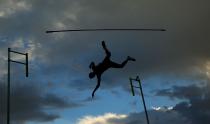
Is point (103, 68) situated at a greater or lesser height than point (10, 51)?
lesser

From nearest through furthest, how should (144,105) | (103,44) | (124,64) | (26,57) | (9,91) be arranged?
(103,44) → (124,64) → (9,91) → (26,57) → (144,105)

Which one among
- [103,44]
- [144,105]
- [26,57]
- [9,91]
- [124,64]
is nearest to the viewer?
[103,44]

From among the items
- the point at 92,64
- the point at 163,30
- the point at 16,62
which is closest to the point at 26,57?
the point at 16,62

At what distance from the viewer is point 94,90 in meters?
25.4

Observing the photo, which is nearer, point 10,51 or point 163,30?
point 163,30

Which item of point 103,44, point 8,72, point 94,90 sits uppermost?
point 8,72

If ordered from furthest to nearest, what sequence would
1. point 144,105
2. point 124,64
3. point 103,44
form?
1. point 144,105
2. point 124,64
3. point 103,44

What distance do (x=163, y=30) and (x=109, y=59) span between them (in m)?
3.17

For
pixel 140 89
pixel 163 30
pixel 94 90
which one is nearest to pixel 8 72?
pixel 94 90

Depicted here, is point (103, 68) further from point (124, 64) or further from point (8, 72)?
point (8, 72)

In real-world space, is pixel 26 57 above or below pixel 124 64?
above

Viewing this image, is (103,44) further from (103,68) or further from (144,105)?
(144,105)

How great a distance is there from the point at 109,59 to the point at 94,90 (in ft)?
5.86

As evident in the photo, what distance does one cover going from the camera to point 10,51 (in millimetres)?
35094
